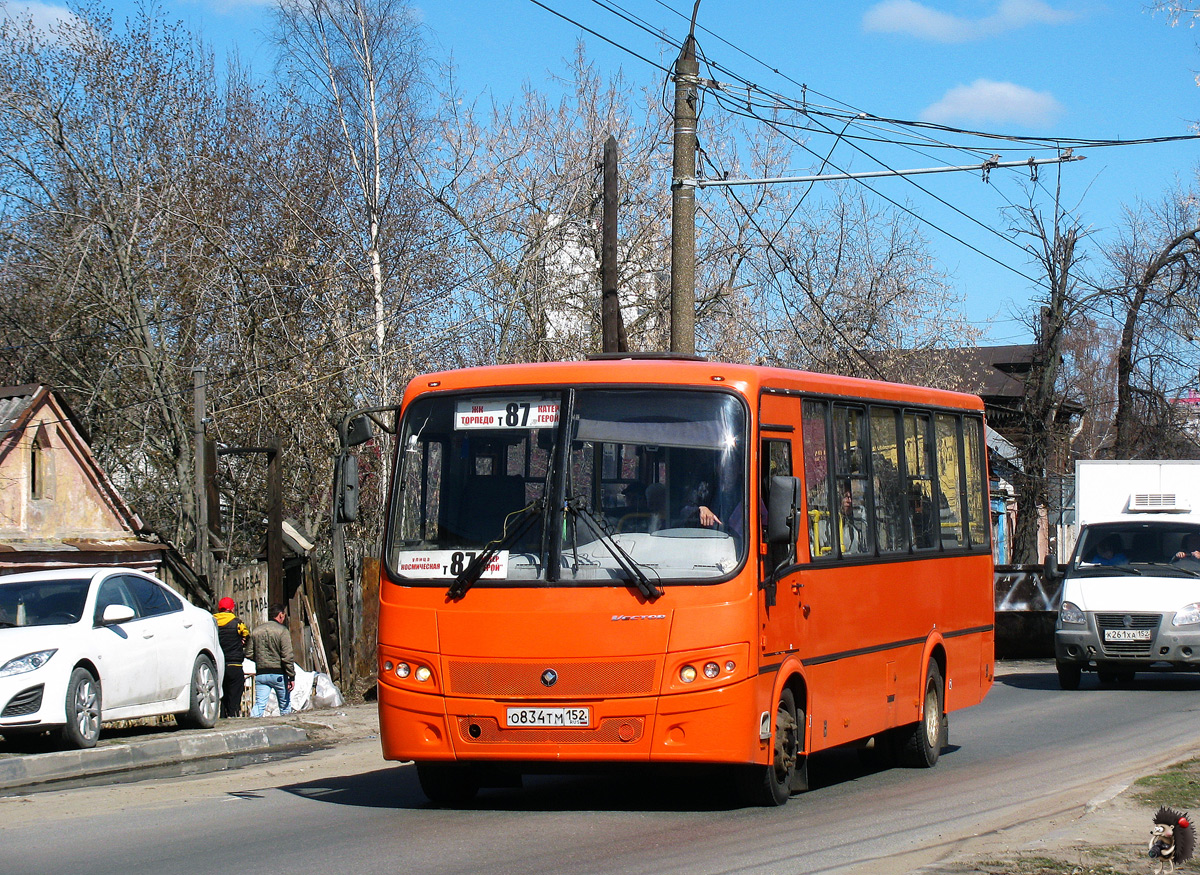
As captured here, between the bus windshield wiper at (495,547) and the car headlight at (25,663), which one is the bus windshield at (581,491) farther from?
the car headlight at (25,663)

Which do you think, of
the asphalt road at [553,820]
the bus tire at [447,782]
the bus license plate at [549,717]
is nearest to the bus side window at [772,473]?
the bus license plate at [549,717]

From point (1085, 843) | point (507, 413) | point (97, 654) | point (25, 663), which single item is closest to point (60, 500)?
point (97, 654)

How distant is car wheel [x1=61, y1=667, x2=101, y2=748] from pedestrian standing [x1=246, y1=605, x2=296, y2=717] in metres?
4.57

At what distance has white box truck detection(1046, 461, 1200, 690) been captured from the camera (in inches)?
749

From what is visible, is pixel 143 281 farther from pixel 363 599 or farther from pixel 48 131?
pixel 363 599

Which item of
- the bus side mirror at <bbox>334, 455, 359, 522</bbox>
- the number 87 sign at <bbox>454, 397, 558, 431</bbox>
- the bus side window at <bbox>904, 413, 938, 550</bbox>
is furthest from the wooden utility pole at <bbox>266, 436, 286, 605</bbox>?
the number 87 sign at <bbox>454, 397, 558, 431</bbox>

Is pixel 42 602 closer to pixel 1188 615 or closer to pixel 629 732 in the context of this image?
pixel 629 732

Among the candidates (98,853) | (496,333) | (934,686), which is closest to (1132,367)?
(496,333)

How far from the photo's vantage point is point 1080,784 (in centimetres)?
1048

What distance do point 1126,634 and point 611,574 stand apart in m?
12.5

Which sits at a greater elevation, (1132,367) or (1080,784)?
(1132,367)

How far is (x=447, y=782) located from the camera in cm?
948

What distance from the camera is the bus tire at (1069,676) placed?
19.8 meters

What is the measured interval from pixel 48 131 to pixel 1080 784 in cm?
1843
